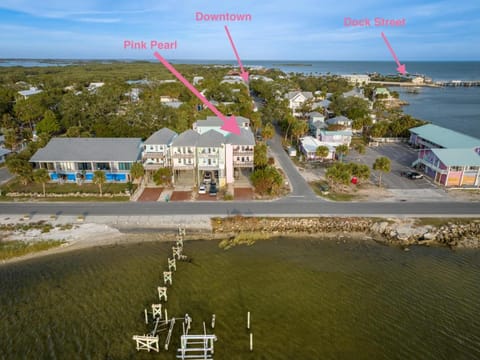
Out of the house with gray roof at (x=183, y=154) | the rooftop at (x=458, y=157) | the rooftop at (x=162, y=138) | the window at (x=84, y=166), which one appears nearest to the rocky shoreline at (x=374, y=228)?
the rooftop at (x=458, y=157)

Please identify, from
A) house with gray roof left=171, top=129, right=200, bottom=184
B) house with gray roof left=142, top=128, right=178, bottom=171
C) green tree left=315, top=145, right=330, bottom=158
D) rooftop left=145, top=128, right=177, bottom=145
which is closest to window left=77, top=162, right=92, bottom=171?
house with gray roof left=142, top=128, right=178, bottom=171

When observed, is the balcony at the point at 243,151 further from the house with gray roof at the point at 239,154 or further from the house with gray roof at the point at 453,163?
the house with gray roof at the point at 453,163

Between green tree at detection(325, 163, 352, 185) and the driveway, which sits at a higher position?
green tree at detection(325, 163, 352, 185)

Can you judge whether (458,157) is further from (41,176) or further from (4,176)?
(4,176)

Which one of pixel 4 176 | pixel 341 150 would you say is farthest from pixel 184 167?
pixel 4 176

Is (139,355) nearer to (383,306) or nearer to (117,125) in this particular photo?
(383,306)

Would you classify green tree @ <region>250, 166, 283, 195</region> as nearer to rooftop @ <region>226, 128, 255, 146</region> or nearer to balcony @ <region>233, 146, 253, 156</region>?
balcony @ <region>233, 146, 253, 156</region>

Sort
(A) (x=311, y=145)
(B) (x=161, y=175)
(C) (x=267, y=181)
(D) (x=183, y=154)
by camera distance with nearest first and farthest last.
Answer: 1. (C) (x=267, y=181)
2. (B) (x=161, y=175)
3. (D) (x=183, y=154)
4. (A) (x=311, y=145)
